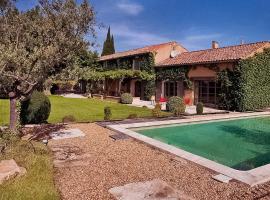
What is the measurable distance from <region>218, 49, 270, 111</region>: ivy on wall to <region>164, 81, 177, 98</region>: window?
7.03 meters

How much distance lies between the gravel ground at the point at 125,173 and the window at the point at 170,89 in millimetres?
22208

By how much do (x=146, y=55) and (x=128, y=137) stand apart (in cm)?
2489

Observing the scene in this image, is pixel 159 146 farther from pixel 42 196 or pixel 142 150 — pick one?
pixel 42 196

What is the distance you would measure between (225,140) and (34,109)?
10.0m

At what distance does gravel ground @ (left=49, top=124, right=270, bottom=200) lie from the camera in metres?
6.73

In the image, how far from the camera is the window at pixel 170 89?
33.2m

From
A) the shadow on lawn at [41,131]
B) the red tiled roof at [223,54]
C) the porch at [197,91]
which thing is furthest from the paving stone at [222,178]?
the porch at [197,91]

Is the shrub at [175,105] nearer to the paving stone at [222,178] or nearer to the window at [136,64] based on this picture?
the paving stone at [222,178]

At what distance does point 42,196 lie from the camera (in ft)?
20.8

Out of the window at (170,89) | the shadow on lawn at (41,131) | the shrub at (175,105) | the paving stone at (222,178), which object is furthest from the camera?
the window at (170,89)

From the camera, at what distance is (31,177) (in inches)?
292

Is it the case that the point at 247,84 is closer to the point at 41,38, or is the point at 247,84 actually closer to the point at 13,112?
the point at 41,38

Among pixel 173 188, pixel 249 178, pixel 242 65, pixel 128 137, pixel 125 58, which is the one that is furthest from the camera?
pixel 125 58

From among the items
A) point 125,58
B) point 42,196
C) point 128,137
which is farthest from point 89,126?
point 125,58
